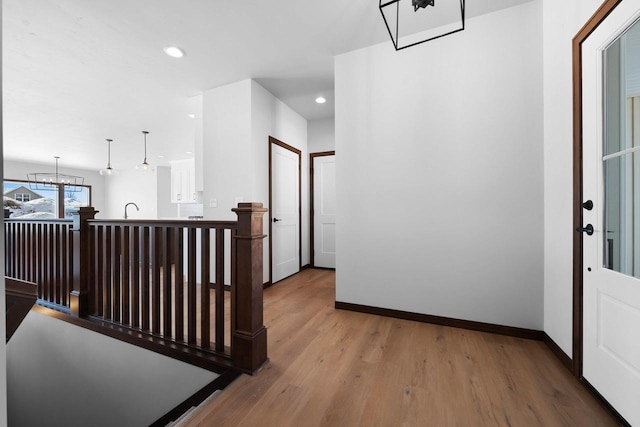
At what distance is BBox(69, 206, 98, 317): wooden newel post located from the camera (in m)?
2.57

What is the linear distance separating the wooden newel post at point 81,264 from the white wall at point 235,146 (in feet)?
4.16

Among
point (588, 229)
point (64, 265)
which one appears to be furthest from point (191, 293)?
point (588, 229)

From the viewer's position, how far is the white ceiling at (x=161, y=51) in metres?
2.32

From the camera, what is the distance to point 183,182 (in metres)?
7.29

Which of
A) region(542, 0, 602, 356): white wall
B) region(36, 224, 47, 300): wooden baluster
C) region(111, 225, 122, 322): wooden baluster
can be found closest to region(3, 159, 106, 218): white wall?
region(36, 224, 47, 300): wooden baluster

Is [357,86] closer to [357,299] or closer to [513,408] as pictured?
[357,299]

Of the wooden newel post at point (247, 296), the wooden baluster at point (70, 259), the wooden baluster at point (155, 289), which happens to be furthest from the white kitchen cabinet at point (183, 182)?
the wooden newel post at point (247, 296)

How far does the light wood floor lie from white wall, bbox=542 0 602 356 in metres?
0.35

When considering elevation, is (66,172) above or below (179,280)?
above

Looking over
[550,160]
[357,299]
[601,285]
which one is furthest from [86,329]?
[550,160]

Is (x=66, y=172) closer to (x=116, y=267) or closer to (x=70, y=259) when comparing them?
(x=70, y=259)

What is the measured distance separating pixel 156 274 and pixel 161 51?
2221mm

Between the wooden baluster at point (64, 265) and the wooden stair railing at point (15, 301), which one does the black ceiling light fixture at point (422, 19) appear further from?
the wooden baluster at point (64, 265)

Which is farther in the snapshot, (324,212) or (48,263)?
(324,212)
